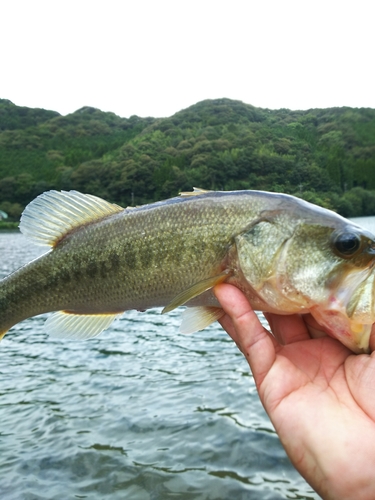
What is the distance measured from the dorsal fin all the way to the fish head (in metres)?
1.34

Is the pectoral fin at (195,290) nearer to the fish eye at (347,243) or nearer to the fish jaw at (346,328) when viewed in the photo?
the fish jaw at (346,328)

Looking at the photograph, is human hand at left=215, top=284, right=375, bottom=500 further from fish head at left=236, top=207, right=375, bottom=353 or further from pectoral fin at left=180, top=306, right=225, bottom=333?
pectoral fin at left=180, top=306, right=225, bottom=333

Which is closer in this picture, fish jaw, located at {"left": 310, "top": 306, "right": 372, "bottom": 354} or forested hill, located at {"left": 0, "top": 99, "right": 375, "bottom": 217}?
fish jaw, located at {"left": 310, "top": 306, "right": 372, "bottom": 354}

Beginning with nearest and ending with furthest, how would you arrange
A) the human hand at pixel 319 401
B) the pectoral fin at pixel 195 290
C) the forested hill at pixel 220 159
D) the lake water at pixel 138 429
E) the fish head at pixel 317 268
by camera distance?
the human hand at pixel 319 401 < the fish head at pixel 317 268 < the pectoral fin at pixel 195 290 < the lake water at pixel 138 429 < the forested hill at pixel 220 159

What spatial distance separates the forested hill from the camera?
37.6 metres

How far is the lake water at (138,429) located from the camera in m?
6.08

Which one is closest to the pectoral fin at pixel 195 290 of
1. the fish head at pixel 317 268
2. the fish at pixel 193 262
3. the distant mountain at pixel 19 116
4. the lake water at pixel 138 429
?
the fish at pixel 193 262

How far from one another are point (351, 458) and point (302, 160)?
38.6 meters

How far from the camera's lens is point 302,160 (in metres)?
38.9

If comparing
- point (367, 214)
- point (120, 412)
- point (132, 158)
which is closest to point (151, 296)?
point (120, 412)

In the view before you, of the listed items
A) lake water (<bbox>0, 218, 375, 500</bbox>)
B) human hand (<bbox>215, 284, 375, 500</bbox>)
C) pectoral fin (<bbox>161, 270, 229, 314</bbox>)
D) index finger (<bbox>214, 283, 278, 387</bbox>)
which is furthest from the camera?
lake water (<bbox>0, 218, 375, 500</bbox>)

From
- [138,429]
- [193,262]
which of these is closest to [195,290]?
[193,262]

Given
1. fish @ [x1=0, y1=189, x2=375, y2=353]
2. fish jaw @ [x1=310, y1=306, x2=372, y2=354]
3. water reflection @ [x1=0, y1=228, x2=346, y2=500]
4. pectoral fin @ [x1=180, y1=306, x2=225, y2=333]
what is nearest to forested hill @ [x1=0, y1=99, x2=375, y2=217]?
water reflection @ [x1=0, y1=228, x2=346, y2=500]

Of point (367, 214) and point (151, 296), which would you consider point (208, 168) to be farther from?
point (151, 296)
